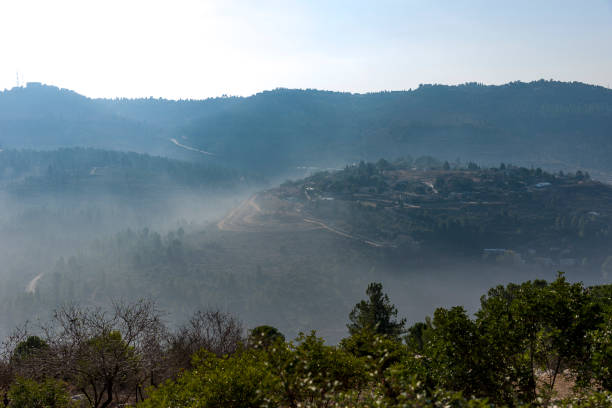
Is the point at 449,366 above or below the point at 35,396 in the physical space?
above

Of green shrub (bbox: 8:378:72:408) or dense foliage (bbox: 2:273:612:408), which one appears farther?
green shrub (bbox: 8:378:72:408)

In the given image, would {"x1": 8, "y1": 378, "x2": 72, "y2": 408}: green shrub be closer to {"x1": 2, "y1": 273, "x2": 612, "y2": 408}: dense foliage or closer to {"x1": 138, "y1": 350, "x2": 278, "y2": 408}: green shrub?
{"x1": 2, "y1": 273, "x2": 612, "y2": 408}: dense foliage

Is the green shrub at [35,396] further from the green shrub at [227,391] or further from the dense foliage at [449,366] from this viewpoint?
the green shrub at [227,391]

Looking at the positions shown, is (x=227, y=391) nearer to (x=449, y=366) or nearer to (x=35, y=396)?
(x=449, y=366)

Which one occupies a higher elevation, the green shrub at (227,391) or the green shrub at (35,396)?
the green shrub at (227,391)

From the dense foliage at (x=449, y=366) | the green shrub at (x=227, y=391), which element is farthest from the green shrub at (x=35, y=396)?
the green shrub at (x=227, y=391)

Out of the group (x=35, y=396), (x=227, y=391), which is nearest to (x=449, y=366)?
(x=227, y=391)

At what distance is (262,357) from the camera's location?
12648 mm

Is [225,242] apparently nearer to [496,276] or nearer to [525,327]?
[496,276]

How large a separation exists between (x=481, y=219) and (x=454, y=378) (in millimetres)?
187307

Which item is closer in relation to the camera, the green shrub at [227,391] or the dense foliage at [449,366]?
the green shrub at [227,391]

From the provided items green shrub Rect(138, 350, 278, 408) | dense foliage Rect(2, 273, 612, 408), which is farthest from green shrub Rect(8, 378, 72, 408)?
green shrub Rect(138, 350, 278, 408)

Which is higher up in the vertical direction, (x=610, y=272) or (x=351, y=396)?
(x=351, y=396)

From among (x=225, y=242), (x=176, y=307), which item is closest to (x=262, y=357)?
(x=176, y=307)
